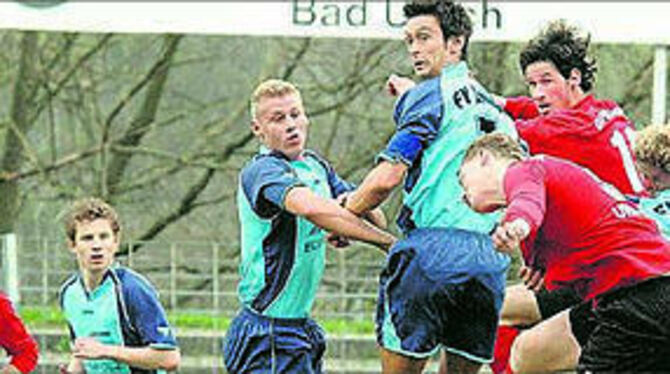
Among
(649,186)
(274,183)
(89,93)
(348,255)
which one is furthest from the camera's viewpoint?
(89,93)

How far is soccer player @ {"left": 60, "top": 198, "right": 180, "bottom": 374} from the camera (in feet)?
21.8

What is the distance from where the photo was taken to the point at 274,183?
249 inches

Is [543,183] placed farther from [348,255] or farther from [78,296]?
[348,255]

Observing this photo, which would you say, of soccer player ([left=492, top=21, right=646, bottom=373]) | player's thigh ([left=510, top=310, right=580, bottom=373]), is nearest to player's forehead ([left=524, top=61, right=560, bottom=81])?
soccer player ([left=492, top=21, right=646, bottom=373])

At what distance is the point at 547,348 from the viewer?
21.5 ft

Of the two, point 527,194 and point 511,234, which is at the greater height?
point 527,194

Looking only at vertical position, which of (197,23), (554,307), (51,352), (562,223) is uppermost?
(197,23)

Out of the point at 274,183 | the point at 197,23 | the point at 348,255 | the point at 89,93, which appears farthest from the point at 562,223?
the point at 89,93

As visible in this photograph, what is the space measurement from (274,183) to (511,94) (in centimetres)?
857

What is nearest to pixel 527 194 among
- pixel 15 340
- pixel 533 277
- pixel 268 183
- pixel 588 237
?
pixel 588 237

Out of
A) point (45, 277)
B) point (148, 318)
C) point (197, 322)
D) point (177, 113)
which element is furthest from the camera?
point (177, 113)

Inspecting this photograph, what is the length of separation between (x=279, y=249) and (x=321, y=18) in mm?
2825

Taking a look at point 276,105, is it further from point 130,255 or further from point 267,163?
point 130,255

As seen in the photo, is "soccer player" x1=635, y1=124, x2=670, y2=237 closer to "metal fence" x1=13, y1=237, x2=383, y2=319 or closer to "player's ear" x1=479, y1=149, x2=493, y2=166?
"player's ear" x1=479, y1=149, x2=493, y2=166
